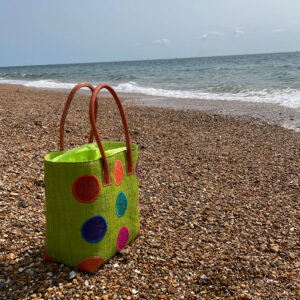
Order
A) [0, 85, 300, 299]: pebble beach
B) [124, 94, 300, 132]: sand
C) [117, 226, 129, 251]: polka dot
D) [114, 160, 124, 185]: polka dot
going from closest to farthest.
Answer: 1. [0, 85, 300, 299]: pebble beach
2. [114, 160, 124, 185]: polka dot
3. [117, 226, 129, 251]: polka dot
4. [124, 94, 300, 132]: sand

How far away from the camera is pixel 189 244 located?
3.00 m

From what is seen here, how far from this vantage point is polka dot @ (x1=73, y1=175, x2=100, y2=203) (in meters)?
2.28

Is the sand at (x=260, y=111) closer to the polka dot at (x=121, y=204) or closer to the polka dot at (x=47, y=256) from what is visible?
the polka dot at (x=121, y=204)

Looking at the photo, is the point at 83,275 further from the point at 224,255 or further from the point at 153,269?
the point at 224,255

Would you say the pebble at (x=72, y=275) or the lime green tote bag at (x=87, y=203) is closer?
the lime green tote bag at (x=87, y=203)

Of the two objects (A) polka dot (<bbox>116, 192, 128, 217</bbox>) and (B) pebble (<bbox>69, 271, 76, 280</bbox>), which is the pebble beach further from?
(A) polka dot (<bbox>116, 192, 128, 217</bbox>)

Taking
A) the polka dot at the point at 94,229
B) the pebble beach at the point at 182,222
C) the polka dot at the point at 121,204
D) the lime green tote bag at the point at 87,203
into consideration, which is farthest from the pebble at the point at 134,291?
the polka dot at the point at 121,204

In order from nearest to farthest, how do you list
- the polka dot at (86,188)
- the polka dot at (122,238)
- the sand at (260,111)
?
1. the polka dot at (86,188)
2. the polka dot at (122,238)
3. the sand at (260,111)

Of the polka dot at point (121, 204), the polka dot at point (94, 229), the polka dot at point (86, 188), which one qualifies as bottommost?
the polka dot at point (94, 229)

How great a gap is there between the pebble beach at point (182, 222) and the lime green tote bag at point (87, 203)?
0.55 feet

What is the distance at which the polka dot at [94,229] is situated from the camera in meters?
2.36

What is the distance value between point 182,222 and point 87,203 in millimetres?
1438

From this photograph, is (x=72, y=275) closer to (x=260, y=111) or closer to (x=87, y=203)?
(x=87, y=203)

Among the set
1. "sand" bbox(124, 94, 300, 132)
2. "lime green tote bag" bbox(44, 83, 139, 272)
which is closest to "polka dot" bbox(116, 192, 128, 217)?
"lime green tote bag" bbox(44, 83, 139, 272)
